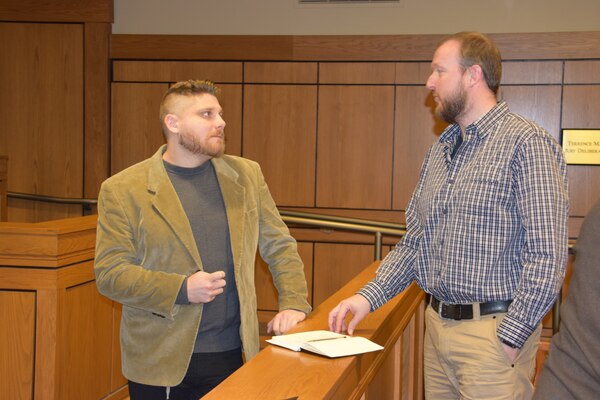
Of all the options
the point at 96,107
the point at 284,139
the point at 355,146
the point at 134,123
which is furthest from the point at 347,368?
the point at 96,107

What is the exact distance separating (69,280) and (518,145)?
8.79ft

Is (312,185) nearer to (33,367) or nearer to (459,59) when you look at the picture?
(33,367)

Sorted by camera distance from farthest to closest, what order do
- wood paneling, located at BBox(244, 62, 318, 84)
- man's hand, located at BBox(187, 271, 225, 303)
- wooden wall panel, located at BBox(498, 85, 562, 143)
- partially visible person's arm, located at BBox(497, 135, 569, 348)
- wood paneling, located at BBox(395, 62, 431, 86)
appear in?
1. wood paneling, located at BBox(244, 62, 318, 84)
2. wood paneling, located at BBox(395, 62, 431, 86)
3. wooden wall panel, located at BBox(498, 85, 562, 143)
4. man's hand, located at BBox(187, 271, 225, 303)
5. partially visible person's arm, located at BBox(497, 135, 569, 348)

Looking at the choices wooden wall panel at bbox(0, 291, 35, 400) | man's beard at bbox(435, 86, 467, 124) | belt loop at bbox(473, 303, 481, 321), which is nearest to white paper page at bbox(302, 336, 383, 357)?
belt loop at bbox(473, 303, 481, 321)

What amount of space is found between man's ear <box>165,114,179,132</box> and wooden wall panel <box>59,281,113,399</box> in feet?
5.37

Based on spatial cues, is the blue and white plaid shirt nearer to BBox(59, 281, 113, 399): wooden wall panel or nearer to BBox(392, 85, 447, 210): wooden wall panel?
BBox(59, 281, 113, 399): wooden wall panel

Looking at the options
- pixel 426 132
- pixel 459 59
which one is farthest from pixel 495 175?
pixel 426 132

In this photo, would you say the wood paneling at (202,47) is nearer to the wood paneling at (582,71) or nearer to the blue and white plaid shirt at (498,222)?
the wood paneling at (582,71)

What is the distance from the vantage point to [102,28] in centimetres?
793

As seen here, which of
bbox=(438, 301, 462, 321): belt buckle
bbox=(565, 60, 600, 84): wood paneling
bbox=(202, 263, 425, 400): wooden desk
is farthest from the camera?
bbox=(565, 60, 600, 84): wood paneling

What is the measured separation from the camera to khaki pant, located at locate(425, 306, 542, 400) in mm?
2207

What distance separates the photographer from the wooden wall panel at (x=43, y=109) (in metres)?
8.07

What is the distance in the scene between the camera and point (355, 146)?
766cm

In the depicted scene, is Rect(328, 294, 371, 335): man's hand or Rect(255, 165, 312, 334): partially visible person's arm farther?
Rect(255, 165, 312, 334): partially visible person's arm
